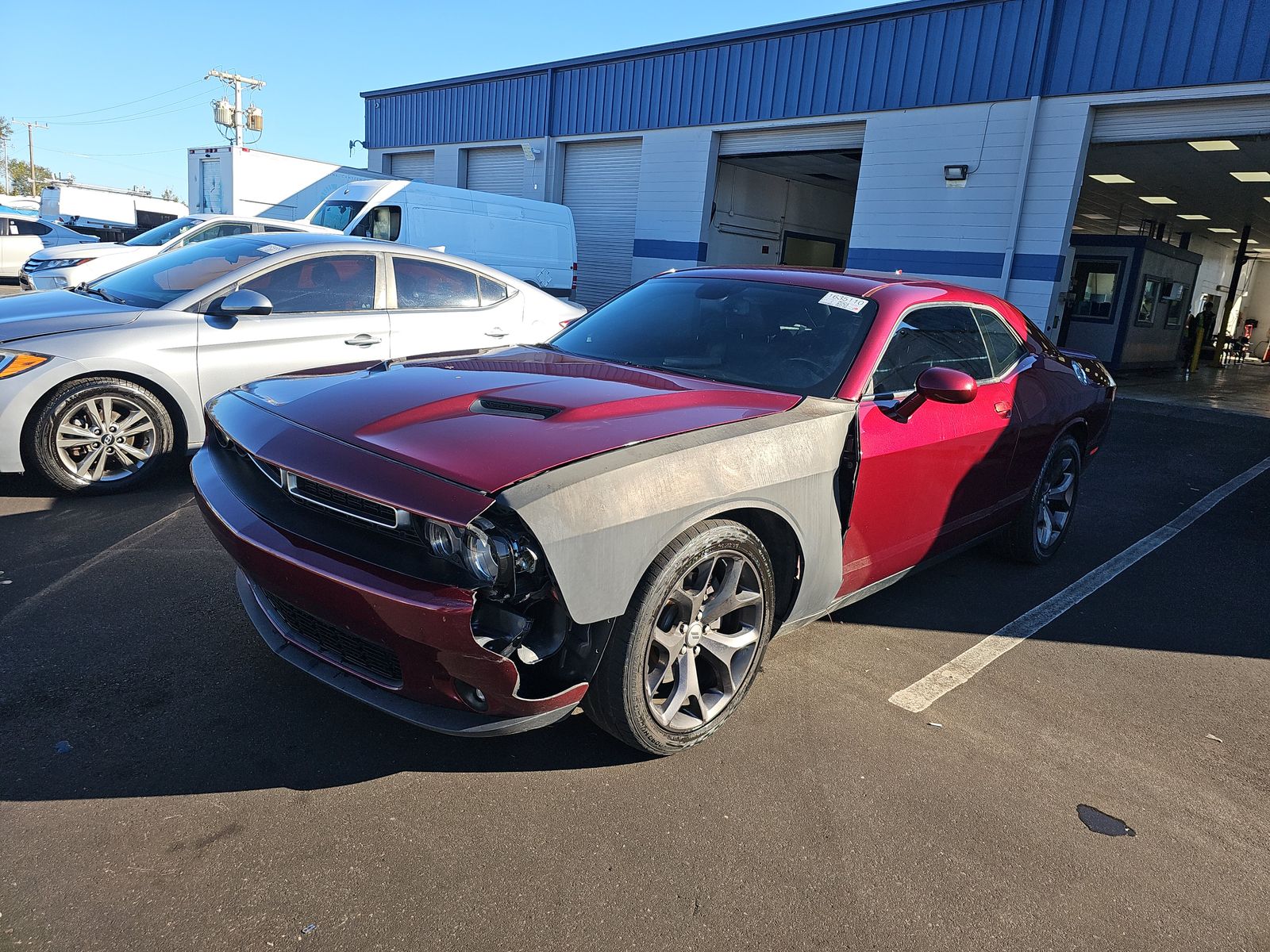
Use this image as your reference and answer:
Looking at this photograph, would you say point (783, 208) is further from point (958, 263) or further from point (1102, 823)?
point (1102, 823)

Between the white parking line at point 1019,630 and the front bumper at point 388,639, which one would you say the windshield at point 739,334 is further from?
the front bumper at point 388,639

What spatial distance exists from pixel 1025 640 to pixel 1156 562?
76.4 inches

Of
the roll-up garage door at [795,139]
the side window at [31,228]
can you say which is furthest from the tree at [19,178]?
the roll-up garage door at [795,139]

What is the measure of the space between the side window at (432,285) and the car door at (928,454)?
144 inches

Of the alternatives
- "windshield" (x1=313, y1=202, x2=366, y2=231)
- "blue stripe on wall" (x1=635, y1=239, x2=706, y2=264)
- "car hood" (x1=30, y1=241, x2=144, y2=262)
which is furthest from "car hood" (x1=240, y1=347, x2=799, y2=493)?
"blue stripe on wall" (x1=635, y1=239, x2=706, y2=264)

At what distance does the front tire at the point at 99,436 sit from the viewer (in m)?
4.71

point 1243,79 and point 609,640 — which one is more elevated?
point 1243,79

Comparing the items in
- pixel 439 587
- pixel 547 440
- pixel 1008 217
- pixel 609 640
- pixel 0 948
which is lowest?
pixel 0 948

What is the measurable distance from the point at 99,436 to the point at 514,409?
3.48m

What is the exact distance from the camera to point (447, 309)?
6238 millimetres

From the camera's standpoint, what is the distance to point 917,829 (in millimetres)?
2533

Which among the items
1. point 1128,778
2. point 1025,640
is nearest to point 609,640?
point 1128,778

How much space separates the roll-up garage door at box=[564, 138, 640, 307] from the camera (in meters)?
18.3

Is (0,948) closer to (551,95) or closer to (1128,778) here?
(1128,778)
